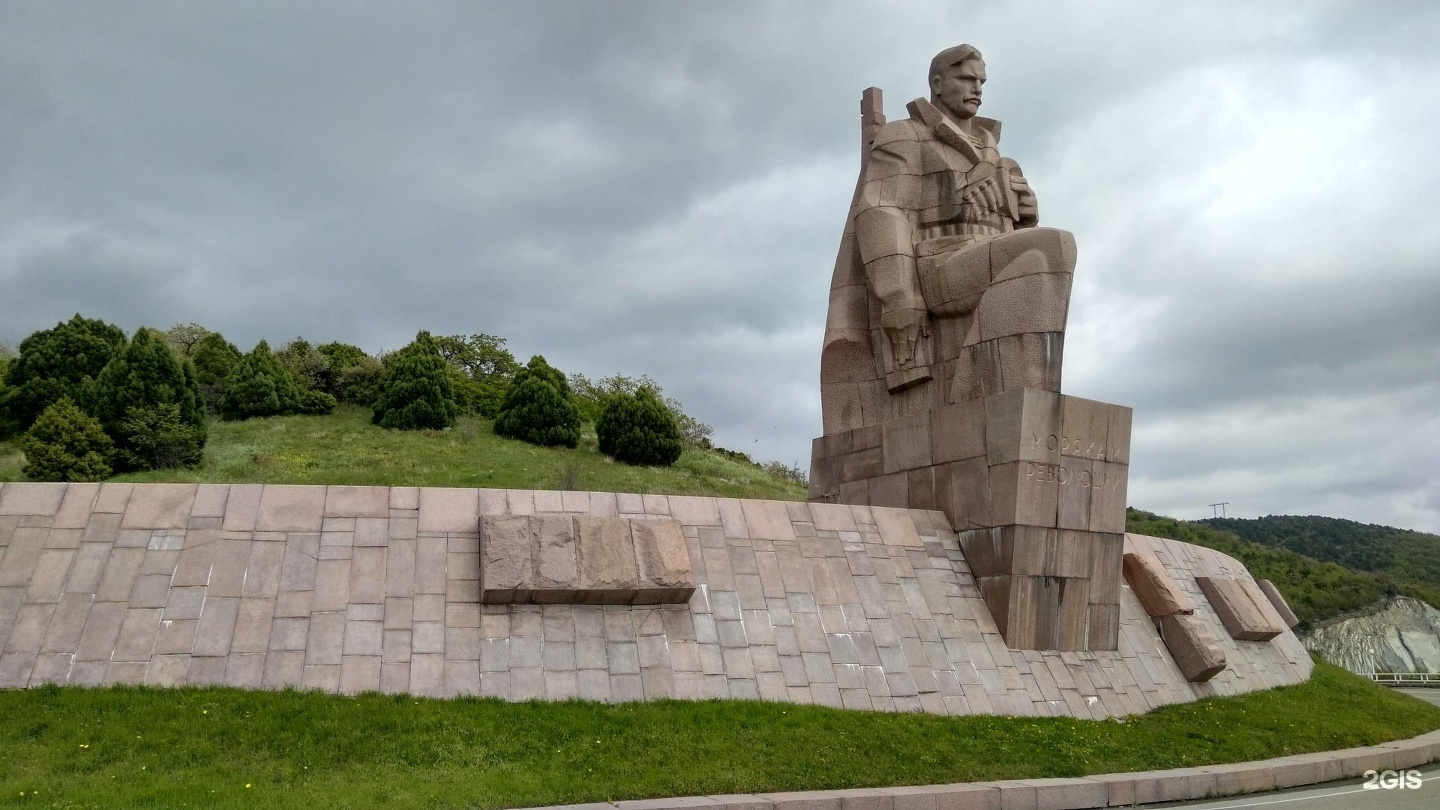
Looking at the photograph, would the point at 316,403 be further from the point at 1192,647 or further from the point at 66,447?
the point at 1192,647

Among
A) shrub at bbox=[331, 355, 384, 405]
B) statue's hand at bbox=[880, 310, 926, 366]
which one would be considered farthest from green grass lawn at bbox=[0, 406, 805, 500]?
statue's hand at bbox=[880, 310, 926, 366]

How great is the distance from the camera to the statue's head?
13.1 metres

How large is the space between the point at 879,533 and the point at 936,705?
2.12 meters

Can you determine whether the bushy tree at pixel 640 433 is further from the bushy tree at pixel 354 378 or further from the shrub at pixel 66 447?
the shrub at pixel 66 447

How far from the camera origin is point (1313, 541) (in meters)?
58.7

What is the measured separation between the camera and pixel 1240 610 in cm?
1348

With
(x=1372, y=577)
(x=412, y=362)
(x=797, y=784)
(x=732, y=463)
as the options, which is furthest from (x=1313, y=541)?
(x=797, y=784)

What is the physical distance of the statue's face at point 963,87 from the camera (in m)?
13.1

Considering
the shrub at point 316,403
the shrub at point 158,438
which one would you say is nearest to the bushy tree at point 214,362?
the shrub at point 316,403

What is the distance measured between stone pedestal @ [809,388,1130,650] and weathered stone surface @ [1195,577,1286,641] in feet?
10.7

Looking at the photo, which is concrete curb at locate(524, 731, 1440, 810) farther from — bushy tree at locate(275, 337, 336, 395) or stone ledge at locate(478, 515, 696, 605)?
bushy tree at locate(275, 337, 336, 395)

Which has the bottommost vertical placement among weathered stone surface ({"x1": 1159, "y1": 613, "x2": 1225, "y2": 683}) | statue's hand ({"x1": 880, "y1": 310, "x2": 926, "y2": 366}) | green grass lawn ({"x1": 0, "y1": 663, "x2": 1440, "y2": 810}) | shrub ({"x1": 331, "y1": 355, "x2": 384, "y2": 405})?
green grass lawn ({"x1": 0, "y1": 663, "x2": 1440, "y2": 810})

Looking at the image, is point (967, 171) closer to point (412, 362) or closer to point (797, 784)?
point (797, 784)

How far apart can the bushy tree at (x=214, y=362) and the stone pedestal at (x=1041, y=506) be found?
41.3 m
